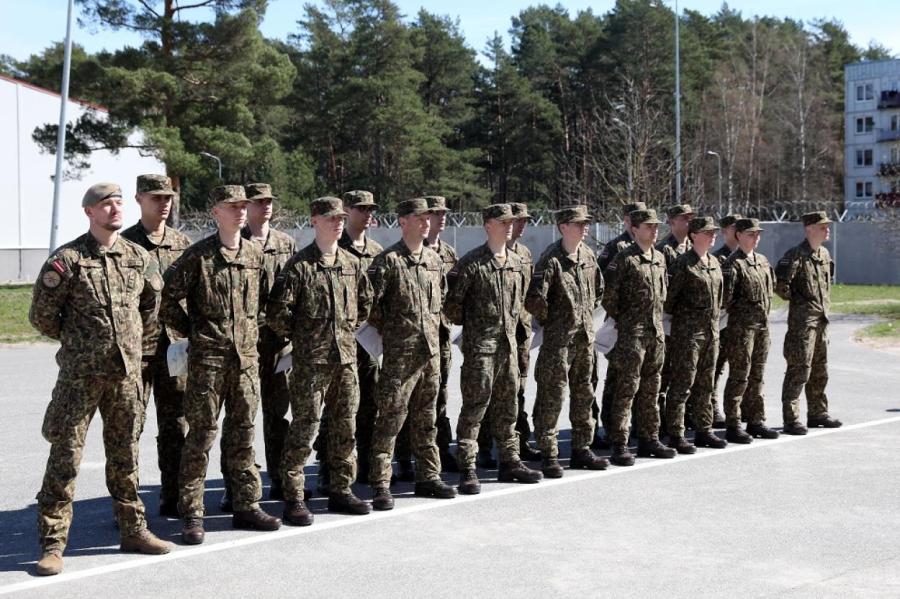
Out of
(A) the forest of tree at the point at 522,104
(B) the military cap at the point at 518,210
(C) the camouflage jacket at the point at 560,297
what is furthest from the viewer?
(A) the forest of tree at the point at 522,104

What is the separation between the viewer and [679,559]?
20.7ft

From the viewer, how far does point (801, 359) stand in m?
10.4

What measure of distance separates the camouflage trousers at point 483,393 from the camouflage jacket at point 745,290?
2852 mm

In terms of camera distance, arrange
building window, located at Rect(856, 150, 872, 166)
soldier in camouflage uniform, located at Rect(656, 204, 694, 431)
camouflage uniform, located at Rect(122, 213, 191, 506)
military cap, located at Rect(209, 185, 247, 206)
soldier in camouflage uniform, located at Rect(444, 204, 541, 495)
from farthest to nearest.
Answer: building window, located at Rect(856, 150, 872, 166) < soldier in camouflage uniform, located at Rect(656, 204, 694, 431) < soldier in camouflage uniform, located at Rect(444, 204, 541, 495) < camouflage uniform, located at Rect(122, 213, 191, 506) < military cap, located at Rect(209, 185, 247, 206)

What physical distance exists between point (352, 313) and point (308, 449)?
0.94 meters

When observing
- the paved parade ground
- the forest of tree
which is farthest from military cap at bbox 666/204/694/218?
the forest of tree

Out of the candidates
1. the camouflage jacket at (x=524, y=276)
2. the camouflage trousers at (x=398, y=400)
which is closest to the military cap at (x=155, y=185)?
the camouflage trousers at (x=398, y=400)

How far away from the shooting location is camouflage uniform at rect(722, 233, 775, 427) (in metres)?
10.1

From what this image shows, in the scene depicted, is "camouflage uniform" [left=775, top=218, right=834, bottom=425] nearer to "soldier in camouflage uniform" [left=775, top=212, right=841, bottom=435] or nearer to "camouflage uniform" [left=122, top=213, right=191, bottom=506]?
"soldier in camouflage uniform" [left=775, top=212, right=841, bottom=435]

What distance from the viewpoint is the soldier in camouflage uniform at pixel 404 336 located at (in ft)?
25.1

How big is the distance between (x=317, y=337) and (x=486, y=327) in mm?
1478

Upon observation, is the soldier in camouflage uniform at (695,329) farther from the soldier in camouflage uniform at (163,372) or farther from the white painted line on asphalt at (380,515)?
the soldier in camouflage uniform at (163,372)

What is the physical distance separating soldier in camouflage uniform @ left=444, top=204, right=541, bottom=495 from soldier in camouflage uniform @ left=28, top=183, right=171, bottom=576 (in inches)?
103

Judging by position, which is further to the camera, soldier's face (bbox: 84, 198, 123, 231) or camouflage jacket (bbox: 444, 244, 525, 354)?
camouflage jacket (bbox: 444, 244, 525, 354)
